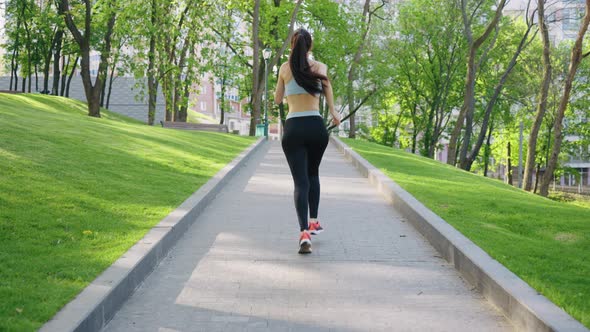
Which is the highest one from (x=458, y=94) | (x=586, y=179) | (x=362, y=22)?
(x=362, y=22)

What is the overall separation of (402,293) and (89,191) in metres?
4.89

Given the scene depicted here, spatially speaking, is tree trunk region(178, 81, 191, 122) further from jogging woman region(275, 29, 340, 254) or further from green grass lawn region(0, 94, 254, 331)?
jogging woman region(275, 29, 340, 254)

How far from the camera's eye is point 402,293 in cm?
532

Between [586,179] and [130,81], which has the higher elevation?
[130,81]

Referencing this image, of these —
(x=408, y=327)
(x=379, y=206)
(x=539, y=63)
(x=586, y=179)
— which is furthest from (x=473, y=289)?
(x=586, y=179)

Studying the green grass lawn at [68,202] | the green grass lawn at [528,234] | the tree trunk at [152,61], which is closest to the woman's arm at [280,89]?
the green grass lawn at [68,202]

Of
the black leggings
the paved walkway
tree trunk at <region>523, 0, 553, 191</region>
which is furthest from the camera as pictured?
tree trunk at <region>523, 0, 553, 191</region>

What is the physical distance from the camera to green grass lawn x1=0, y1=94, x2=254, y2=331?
184 inches

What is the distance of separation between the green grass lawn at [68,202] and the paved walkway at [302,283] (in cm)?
50

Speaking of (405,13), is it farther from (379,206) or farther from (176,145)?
(379,206)

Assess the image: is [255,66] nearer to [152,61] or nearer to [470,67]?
[152,61]

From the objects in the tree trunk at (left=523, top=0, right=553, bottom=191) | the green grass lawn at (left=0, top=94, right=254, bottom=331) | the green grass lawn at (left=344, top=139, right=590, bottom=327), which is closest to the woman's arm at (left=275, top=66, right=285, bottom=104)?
the green grass lawn at (left=0, top=94, right=254, bottom=331)

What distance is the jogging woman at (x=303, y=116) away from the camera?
651cm

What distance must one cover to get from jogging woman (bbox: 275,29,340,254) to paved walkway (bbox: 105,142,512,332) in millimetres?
613
